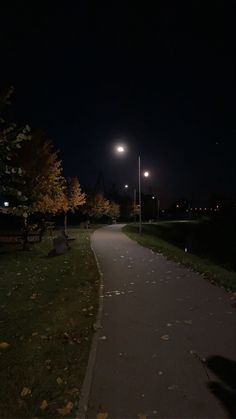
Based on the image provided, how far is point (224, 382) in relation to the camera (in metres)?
4.98

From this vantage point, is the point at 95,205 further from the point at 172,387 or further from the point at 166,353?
the point at 172,387

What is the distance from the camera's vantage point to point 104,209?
61.4 metres

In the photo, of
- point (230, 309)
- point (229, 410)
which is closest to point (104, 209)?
point (230, 309)

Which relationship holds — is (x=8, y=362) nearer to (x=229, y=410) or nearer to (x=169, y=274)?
(x=229, y=410)

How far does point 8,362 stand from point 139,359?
210 centimetres

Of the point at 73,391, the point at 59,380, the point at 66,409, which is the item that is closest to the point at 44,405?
the point at 66,409

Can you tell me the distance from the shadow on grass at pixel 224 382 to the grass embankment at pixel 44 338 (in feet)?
5.95

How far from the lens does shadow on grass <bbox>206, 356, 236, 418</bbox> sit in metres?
4.50

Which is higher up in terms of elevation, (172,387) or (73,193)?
(73,193)

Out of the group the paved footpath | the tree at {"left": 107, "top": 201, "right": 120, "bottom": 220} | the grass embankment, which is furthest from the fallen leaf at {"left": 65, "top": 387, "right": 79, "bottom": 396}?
the tree at {"left": 107, "top": 201, "right": 120, "bottom": 220}

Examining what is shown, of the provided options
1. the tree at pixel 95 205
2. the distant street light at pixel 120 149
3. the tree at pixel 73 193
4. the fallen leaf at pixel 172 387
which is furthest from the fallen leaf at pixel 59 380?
the tree at pixel 95 205

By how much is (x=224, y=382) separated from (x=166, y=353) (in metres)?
1.18

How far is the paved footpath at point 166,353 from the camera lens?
4520mm

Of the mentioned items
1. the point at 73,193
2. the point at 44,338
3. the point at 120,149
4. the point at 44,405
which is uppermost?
the point at 120,149
